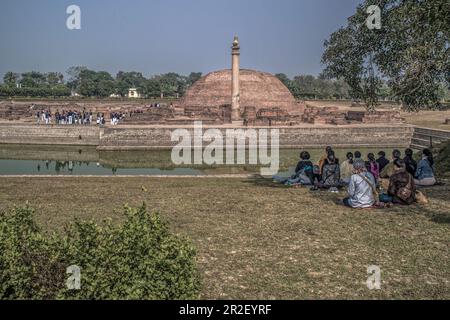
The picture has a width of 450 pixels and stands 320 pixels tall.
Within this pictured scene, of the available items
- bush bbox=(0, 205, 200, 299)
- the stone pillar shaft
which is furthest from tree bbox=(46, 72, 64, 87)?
bush bbox=(0, 205, 200, 299)

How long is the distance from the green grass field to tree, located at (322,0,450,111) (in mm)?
1963

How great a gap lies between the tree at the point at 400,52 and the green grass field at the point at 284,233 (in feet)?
6.44

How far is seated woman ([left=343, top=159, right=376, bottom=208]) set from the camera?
22.0 feet

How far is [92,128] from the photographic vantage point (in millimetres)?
25031

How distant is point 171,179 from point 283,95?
39008mm

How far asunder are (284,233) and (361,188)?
5.65 ft

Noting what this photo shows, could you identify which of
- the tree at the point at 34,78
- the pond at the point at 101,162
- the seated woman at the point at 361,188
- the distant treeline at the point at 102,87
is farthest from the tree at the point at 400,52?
the tree at the point at 34,78

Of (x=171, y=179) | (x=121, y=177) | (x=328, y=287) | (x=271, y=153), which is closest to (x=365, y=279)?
(x=328, y=287)

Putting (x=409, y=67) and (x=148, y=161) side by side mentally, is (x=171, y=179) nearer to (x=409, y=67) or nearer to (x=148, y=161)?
(x=409, y=67)

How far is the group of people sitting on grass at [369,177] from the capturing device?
22.7 feet

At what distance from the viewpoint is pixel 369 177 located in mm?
6762

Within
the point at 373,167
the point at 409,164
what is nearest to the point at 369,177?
the point at 373,167

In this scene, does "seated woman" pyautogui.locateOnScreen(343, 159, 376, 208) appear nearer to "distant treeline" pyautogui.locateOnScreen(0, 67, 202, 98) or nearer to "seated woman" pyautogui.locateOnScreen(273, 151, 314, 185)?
"seated woman" pyautogui.locateOnScreen(273, 151, 314, 185)

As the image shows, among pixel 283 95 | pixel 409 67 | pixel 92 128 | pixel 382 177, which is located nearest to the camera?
pixel 409 67
